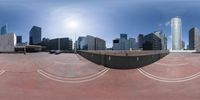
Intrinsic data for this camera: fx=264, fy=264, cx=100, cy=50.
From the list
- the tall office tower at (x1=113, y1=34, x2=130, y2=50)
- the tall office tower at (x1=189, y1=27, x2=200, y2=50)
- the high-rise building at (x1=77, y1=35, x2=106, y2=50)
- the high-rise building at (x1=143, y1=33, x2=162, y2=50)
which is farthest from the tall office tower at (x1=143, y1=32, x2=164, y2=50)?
the high-rise building at (x1=77, y1=35, x2=106, y2=50)

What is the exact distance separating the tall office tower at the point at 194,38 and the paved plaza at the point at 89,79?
166cm

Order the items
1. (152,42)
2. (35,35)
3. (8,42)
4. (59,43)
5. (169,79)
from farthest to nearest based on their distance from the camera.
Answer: (8,42) → (152,42) → (169,79) → (59,43) → (35,35)

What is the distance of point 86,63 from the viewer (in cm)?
1950

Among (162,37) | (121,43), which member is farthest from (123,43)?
A: (162,37)

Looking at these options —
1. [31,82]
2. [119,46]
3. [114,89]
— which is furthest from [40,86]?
[119,46]

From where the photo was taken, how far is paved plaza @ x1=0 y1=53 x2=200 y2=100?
1405 centimetres

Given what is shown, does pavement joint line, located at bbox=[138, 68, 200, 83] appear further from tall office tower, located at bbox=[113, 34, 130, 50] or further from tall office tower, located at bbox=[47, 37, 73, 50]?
tall office tower, located at bbox=[47, 37, 73, 50]

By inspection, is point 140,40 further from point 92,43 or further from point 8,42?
point 8,42

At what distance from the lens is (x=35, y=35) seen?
16.0 m

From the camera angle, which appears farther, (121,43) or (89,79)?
(121,43)

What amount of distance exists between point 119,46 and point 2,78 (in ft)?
26.0

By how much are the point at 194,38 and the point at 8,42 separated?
42.9 feet

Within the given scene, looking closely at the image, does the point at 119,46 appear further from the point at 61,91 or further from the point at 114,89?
the point at 61,91

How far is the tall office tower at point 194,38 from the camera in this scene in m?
17.6
